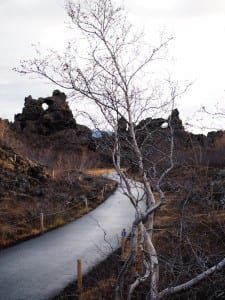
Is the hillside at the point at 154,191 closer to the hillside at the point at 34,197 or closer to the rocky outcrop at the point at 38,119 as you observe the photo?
the hillside at the point at 34,197

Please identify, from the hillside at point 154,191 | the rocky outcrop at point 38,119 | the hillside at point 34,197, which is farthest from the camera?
the rocky outcrop at point 38,119

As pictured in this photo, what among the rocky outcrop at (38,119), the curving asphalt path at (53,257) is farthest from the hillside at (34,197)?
the rocky outcrop at (38,119)

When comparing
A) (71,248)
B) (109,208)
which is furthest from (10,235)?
(109,208)

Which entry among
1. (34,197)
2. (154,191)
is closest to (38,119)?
(34,197)

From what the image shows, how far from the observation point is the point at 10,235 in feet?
55.2

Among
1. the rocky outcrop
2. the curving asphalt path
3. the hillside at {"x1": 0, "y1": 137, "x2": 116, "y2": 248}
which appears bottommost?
the curving asphalt path

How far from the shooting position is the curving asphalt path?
10648mm

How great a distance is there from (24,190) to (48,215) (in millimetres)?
4852

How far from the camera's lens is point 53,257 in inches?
555

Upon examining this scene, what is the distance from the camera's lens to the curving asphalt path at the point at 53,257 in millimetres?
10648

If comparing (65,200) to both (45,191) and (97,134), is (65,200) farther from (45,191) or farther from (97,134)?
(97,134)

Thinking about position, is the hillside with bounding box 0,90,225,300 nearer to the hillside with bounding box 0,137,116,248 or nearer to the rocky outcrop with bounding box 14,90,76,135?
the hillside with bounding box 0,137,116,248

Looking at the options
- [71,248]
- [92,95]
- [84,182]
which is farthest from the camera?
[84,182]

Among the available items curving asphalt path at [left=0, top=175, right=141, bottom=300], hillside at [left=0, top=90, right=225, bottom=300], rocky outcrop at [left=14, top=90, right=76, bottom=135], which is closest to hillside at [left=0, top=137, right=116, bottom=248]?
hillside at [left=0, top=90, right=225, bottom=300]
